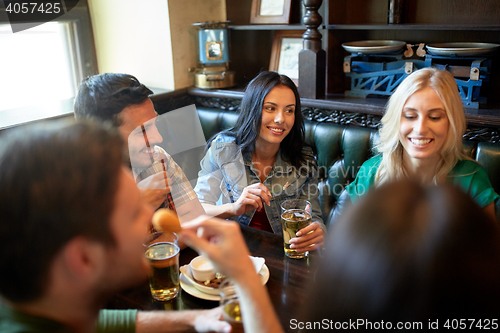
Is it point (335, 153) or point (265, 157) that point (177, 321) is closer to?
point (265, 157)

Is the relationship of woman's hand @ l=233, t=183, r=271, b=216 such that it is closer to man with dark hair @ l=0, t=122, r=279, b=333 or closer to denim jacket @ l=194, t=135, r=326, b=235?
denim jacket @ l=194, t=135, r=326, b=235

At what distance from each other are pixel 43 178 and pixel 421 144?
1386mm

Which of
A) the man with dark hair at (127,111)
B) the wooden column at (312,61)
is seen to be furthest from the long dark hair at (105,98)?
the wooden column at (312,61)

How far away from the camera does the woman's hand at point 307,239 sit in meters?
1.24

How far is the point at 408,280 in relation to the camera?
19.6 inches

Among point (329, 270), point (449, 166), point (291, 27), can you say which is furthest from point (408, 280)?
point (291, 27)

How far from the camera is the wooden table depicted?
3.35 ft

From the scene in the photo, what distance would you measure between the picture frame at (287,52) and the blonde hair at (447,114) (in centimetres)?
97

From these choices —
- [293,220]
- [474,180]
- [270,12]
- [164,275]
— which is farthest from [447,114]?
[270,12]

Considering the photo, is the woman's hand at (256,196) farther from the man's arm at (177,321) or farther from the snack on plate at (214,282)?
the man's arm at (177,321)

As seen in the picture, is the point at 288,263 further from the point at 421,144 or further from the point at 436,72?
the point at 436,72

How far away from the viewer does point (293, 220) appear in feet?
4.29

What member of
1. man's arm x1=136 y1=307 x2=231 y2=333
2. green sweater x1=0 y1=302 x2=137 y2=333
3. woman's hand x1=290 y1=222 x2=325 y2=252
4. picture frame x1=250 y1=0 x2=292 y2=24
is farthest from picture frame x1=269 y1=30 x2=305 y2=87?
green sweater x1=0 y1=302 x2=137 y2=333

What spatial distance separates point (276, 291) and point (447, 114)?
985 mm
